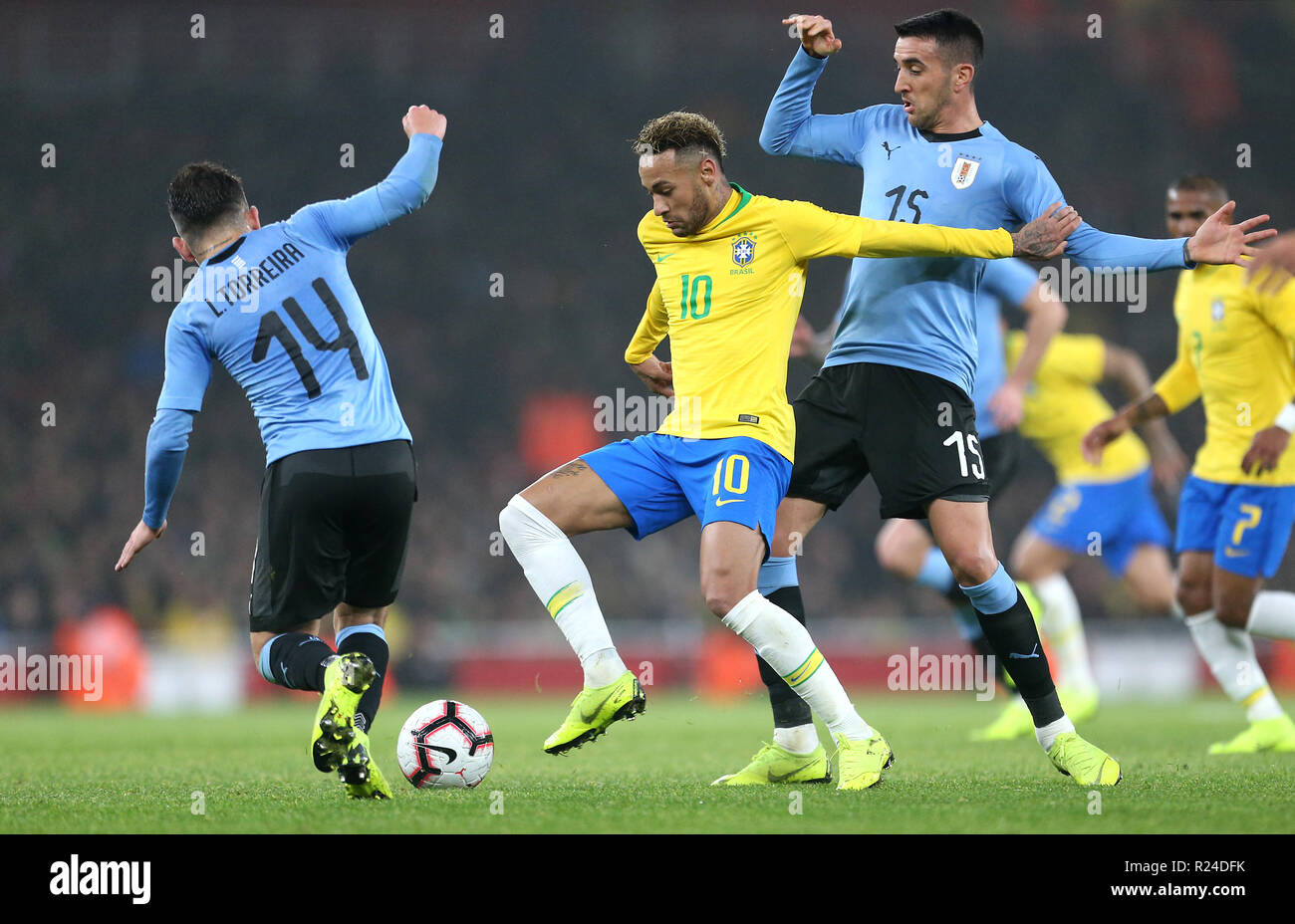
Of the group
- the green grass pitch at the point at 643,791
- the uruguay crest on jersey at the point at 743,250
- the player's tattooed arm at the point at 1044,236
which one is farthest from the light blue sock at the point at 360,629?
the player's tattooed arm at the point at 1044,236

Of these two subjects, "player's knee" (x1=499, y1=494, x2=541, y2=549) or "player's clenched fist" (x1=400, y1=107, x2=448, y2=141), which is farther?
"player's clenched fist" (x1=400, y1=107, x2=448, y2=141)

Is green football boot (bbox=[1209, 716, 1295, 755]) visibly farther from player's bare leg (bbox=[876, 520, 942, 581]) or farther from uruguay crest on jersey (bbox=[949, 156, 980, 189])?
uruguay crest on jersey (bbox=[949, 156, 980, 189])

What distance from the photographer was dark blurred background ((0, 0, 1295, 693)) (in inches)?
718

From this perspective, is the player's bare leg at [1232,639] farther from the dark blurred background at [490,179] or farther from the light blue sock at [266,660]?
the dark blurred background at [490,179]

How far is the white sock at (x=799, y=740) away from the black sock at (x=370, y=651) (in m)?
1.45

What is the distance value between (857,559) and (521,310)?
6.17 meters

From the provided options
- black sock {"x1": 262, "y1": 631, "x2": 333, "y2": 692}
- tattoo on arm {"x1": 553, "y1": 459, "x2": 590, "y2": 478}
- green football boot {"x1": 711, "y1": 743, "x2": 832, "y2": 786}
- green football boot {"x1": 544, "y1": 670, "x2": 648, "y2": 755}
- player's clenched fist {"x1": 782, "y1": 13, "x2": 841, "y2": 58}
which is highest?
player's clenched fist {"x1": 782, "y1": 13, "x2": 841, "y2": 58}

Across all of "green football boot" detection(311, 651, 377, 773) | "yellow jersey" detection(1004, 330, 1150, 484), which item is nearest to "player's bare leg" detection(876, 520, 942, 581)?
"yellow jersey" detection(1004, 330, 1150, 484)

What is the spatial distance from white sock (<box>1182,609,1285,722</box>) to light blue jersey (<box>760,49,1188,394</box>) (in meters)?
2.82

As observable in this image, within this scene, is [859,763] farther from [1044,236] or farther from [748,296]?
[1044,236]

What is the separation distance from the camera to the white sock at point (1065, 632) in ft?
27.6

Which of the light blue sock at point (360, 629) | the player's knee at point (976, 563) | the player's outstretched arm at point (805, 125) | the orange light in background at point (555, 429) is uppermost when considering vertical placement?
the orange light in background at point (555, 429)

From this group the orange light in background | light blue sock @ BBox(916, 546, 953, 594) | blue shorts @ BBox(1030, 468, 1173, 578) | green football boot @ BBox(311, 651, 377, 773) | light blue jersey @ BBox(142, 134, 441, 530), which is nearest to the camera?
green football boot @ BBox(311, 651, 377, 773)

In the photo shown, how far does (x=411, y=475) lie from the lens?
4996 mm
